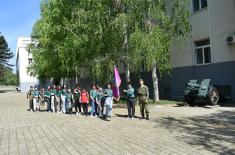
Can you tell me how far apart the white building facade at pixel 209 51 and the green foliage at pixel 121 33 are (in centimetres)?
164

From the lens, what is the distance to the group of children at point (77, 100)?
1769cm

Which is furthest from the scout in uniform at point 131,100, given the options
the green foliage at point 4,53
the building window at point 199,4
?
the green foliage at point 4,53

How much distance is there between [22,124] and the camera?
56.9ft

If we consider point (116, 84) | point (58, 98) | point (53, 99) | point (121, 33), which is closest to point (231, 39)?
point (121, 33)

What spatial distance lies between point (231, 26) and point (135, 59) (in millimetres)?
5301

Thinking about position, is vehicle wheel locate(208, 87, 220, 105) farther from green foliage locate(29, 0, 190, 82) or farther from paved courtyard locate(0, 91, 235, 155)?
green foliage locate(29, 0, 190, 82)

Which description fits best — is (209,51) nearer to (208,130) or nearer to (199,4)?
(199,4)

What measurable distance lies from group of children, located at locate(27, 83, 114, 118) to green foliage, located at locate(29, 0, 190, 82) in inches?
90.5

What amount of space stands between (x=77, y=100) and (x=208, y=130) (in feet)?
28.7

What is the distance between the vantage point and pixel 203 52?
24.1m

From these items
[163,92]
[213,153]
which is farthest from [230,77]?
[213,153]

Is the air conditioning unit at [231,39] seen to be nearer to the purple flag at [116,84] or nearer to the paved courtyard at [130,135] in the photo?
the paved courtyard at [130,135]

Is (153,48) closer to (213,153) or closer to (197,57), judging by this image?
(197,57)

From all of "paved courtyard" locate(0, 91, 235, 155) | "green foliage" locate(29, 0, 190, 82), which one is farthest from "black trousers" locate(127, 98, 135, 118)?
"green foliage" locate(29, 0, 190, 82)
